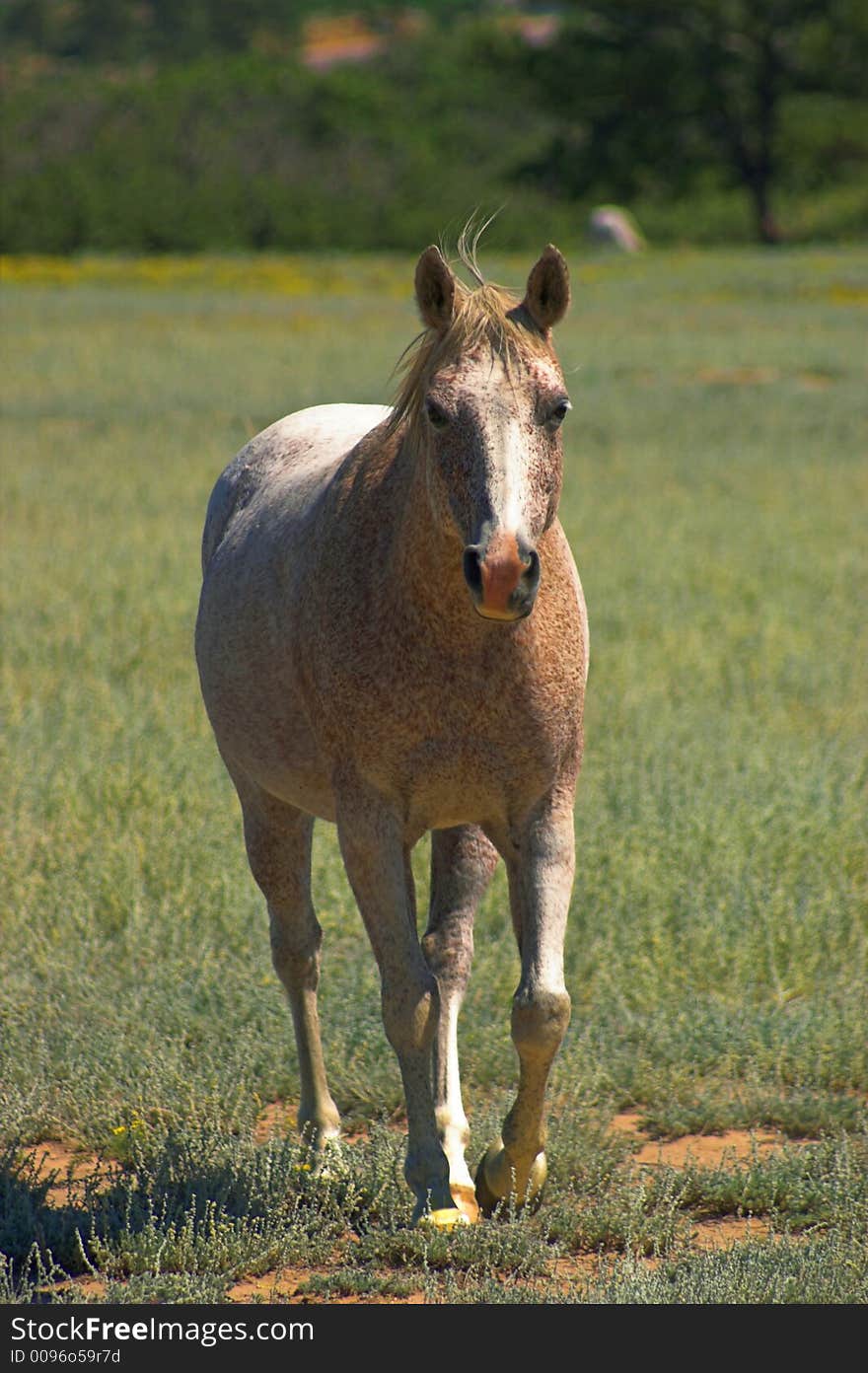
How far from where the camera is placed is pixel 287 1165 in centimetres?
472

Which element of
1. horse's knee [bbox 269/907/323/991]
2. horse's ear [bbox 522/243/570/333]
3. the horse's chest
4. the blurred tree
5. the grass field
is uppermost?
the blurred tree

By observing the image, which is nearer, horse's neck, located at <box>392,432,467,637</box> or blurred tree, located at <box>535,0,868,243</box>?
horse's neck, located at <box>392,432,467,637</box>

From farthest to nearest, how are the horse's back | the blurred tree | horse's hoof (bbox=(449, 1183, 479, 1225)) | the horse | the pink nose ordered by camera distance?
the blurred tree → the horse's back → horse's hoof (bbox=(449, 1183, 479, 1225)) → the horse → the pink nose

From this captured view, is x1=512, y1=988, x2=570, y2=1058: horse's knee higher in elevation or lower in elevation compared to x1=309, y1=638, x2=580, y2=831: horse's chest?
lower

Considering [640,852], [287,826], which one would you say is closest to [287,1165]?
[287,826]

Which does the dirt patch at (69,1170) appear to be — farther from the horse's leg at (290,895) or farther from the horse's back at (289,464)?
the horse's back at (289,464)

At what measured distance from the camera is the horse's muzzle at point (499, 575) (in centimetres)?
366

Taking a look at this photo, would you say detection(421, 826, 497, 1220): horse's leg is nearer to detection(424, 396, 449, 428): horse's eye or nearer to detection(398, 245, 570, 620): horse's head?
detection(398, 245, 570, 620): horse's head

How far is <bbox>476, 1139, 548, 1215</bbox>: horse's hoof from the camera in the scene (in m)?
4.46

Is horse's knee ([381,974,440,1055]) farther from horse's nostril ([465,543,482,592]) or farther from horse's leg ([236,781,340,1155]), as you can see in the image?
horse's nostril ([465,543,482,592])

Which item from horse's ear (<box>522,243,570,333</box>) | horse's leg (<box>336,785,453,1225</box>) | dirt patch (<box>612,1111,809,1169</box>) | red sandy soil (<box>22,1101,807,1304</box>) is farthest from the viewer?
dirt patch (<box>612,1111,809,1169</box>)

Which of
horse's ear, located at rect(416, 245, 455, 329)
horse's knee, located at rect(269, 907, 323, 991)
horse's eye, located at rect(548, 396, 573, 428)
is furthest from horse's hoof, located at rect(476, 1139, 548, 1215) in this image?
horse's ear, located at rect(416, 245, 455, 329)

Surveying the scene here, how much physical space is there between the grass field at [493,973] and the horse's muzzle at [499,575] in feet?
5.05

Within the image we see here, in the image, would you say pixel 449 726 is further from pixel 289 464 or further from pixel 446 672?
pixel 289 464
